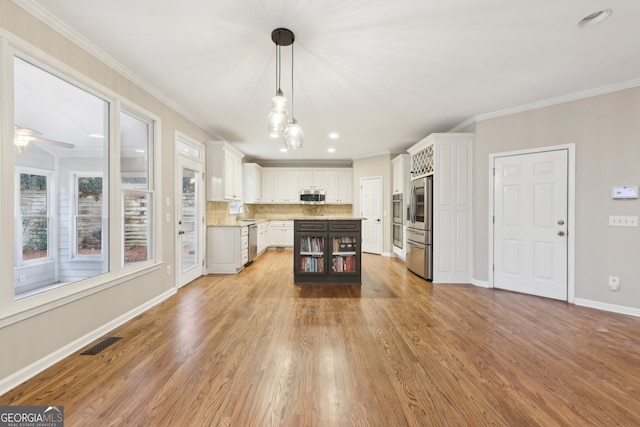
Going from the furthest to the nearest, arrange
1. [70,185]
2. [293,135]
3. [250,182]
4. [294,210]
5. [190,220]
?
[294,210] → [250,182] → [190,220] → [293,135] → [70,185]

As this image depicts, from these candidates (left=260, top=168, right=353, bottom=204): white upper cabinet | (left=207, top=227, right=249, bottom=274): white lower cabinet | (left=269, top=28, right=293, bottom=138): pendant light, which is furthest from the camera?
(left=260, top=168, right=353, bottom=204): white upper cabinet

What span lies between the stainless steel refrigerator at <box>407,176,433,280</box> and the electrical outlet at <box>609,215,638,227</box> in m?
2.13

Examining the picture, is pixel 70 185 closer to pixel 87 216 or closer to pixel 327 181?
pixel 87 216

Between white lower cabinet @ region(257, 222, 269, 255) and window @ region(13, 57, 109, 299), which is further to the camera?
white lower cabinet @ region(257, 222, 269, 255)

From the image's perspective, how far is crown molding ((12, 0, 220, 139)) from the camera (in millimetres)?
2016

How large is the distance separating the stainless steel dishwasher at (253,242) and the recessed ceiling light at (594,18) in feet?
18.3

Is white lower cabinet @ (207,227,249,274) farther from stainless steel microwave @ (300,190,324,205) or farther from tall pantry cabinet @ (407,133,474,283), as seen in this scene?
tall pantry cabinet @ (407,133,474,283)

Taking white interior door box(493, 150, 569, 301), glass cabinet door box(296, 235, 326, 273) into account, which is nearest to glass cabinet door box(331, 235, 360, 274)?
glass cabinet door box(296, 235, 326, 273)

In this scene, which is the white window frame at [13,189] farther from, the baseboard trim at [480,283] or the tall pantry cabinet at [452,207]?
the baseboard trim at [480,283]

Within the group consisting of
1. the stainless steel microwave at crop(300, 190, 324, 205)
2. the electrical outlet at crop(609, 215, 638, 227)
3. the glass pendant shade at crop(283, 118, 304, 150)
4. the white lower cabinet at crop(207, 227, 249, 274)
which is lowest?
the white lower cabinet at crop(207, 227, 249, 274)

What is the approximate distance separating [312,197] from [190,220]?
3959 mm

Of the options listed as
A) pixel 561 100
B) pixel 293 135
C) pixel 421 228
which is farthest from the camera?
pixel 421 228

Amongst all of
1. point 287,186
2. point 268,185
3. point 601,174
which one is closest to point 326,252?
point 601,174

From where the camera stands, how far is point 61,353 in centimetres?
221
